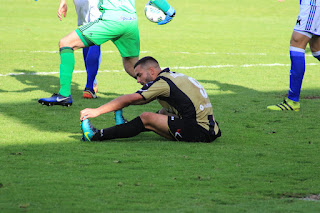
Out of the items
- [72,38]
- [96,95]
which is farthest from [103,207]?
[96,95]

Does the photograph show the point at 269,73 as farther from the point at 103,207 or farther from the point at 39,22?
the point at 39,22

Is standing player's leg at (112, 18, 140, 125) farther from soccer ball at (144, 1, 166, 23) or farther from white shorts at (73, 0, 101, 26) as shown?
white shorts at (73, 0, 101, 26)

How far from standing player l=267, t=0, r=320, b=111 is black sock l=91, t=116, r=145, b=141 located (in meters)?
2.85

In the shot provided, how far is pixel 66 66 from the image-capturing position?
7789 mm

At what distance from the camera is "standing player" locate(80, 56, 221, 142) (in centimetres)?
594

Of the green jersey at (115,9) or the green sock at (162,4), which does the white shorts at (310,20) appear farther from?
the green jersey at (115,9)

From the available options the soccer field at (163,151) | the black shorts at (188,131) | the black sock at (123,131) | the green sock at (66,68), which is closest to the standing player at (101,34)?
the green sock at (66,68)

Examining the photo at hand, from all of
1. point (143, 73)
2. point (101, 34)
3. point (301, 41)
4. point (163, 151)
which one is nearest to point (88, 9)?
point (101, 34)

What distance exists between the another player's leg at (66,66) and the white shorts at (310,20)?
A: 9.52ft

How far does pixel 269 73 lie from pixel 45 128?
21.2 ft

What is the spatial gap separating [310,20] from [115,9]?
2.56 m

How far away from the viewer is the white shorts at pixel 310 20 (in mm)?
8055

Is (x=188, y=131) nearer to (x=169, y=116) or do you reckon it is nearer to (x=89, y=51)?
(x=169, y=116)

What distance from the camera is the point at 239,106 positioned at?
8.66 m
